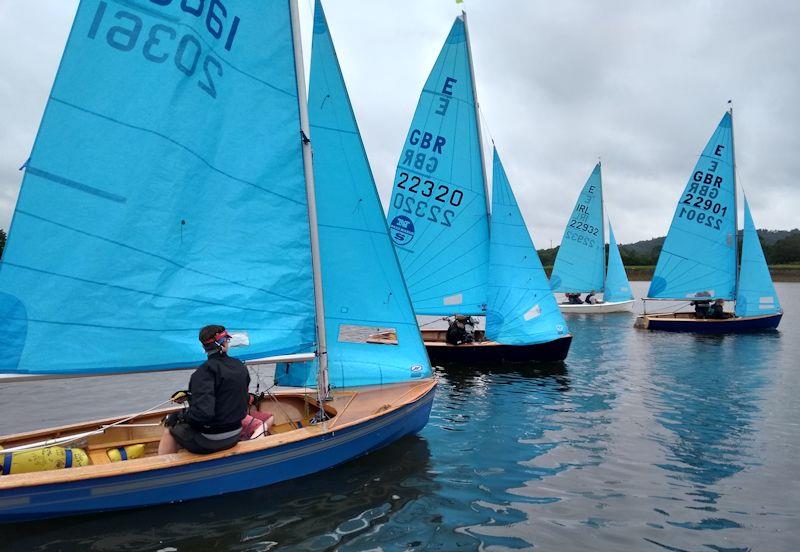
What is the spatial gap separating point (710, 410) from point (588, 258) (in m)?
25.4

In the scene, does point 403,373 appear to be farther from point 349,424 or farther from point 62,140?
point 62,140

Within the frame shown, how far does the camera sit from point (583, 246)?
113 ft

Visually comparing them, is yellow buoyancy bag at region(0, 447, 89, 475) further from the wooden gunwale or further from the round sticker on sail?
the round sticker on sail

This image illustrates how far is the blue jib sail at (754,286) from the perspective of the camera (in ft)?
81.5

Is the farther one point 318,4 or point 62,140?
point 318,4

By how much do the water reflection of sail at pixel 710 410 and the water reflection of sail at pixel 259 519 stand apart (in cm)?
388

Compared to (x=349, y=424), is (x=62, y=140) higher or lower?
higher

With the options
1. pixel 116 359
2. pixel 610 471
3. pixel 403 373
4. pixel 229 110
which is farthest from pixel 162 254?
pixel 610 471

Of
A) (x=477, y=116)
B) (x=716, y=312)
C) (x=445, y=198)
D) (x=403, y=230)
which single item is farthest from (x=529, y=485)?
(x=716, y=312)

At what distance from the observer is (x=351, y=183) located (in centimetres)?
796

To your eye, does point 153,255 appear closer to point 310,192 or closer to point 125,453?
point 310,192

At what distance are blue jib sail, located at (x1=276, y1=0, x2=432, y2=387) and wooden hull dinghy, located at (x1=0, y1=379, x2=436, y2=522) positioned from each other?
570mm

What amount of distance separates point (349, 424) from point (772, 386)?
1120cm

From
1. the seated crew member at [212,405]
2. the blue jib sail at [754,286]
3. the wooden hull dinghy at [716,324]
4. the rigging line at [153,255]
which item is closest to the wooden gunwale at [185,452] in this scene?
the seated crew member at [212,405]
